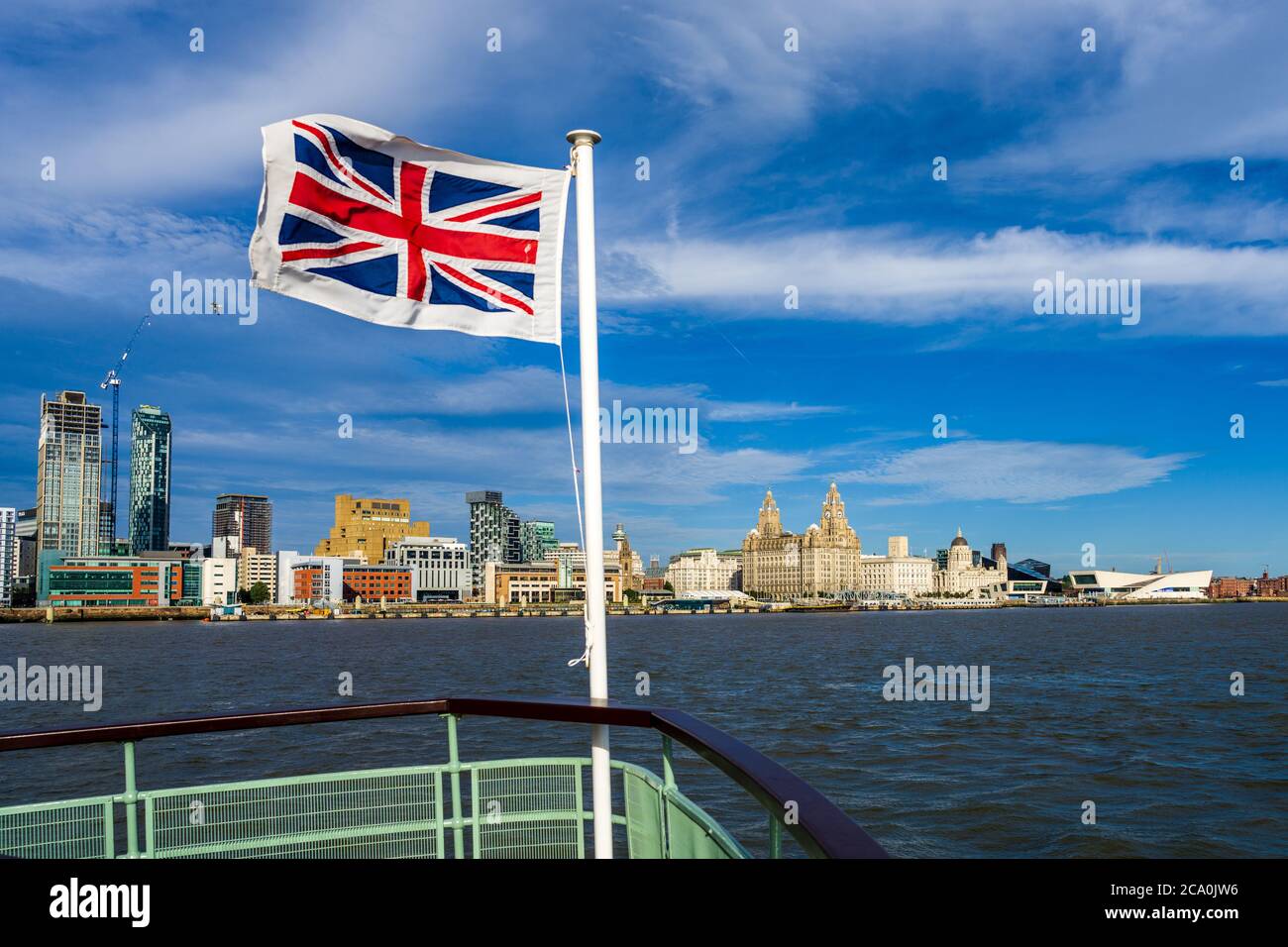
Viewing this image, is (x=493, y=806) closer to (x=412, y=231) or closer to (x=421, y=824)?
(x=421, y=824)

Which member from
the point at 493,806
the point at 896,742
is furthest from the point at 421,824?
the point at 896,742

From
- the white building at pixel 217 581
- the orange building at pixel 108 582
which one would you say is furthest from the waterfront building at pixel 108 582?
the white building at pixel 217 581

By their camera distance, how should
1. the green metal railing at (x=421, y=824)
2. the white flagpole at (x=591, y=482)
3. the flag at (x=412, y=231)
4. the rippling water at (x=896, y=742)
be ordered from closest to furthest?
the green metal railing at (x=421, y=824) → the white flagpole at (x=591, y=482) → the flag at (x=412, y=231) → the rippling water at (x=896, y=742)

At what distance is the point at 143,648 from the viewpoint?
79625mm

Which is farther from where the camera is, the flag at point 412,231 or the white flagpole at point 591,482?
the flag at point 412,231

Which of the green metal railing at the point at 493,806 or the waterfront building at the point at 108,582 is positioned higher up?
the green metal railing at the point at 493,806

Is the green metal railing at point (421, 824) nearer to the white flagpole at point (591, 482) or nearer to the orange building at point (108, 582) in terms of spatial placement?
the white flagpole at point (591, 482)

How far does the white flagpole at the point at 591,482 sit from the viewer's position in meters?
5.62

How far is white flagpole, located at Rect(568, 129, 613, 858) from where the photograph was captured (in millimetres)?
5617

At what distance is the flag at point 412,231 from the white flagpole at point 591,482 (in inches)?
25.2

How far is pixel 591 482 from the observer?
20.1 ft

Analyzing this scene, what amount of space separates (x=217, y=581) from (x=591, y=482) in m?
202
